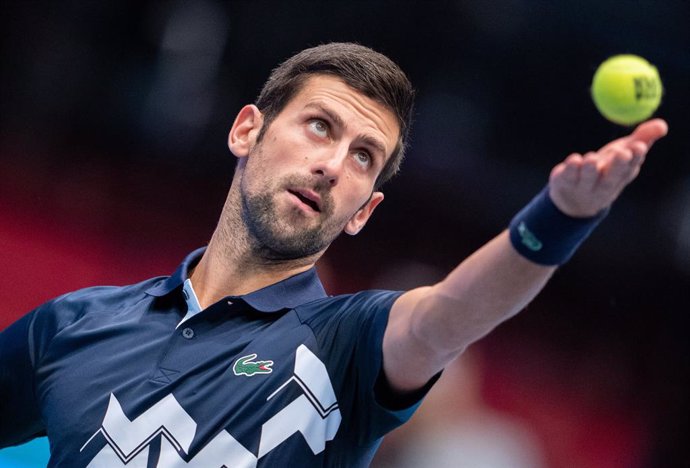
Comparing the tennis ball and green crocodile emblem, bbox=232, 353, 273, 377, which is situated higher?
the tennis ball

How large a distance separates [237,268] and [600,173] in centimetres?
121

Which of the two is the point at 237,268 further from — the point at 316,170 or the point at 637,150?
the point at 637,150

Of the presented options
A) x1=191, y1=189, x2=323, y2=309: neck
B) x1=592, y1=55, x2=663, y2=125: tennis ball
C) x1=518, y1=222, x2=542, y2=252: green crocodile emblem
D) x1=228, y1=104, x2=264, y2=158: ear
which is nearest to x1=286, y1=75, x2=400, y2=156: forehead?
x1=228, y1=104, x2=264, y2=158: ear


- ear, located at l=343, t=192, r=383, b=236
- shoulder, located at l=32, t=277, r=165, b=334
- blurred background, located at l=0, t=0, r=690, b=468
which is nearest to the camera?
shoulder, located at l=32, t=277, r=165, b=334

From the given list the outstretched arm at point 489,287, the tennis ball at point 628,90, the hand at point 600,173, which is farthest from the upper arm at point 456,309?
the tennis ball at point 628,90

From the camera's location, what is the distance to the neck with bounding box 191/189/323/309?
2.41m

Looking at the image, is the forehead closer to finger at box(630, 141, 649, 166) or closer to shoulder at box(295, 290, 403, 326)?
shoulder at box(295, 290, 403, 326)

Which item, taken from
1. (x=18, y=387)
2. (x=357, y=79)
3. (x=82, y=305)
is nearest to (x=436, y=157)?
(x=357, y=79)

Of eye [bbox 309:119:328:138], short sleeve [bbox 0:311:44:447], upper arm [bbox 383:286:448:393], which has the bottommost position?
short sleeve [bbox 0:311:44:447]

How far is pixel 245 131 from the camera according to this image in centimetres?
274

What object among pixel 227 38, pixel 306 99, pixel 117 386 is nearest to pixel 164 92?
pixel 227 38

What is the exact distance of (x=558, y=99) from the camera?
5359mm

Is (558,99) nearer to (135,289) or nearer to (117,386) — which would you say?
(135,289)

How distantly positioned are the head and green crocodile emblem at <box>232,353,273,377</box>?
40 centimetres
